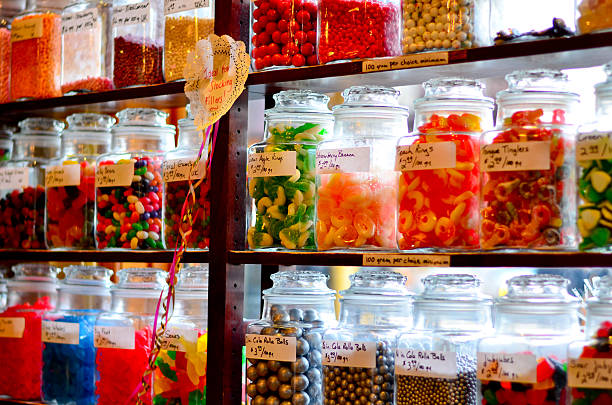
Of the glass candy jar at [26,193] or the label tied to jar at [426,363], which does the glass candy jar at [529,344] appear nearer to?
the label tied to jar at [426,363]

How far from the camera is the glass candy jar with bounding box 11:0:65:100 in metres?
2.09

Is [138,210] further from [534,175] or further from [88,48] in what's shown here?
[534,175]

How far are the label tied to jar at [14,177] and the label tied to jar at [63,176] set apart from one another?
8 centimetres

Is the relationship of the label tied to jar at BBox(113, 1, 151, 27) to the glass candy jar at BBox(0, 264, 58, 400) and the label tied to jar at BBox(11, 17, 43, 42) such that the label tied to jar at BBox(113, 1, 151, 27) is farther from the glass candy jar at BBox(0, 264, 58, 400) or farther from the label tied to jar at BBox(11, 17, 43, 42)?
the glass candy jar at BBox(0, 264, 58, 400)

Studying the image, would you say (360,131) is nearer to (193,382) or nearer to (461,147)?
(461,147)

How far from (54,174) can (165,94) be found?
397 mm

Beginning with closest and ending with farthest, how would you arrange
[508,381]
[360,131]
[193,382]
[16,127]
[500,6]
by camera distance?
[508,381] < [500,6] < [360,131] < [193,382] < [16,127]

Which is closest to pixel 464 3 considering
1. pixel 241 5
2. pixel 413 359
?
pixel 241 5

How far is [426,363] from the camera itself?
1.46 m

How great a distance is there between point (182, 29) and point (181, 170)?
344mm

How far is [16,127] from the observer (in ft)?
7.55

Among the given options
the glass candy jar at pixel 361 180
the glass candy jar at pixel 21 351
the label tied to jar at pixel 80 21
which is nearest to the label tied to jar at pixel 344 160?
the glass candy jar at pixel 361 180

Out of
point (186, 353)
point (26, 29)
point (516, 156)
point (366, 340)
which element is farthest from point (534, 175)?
point (26, 29)

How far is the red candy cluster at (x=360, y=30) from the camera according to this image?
63.1 inches
